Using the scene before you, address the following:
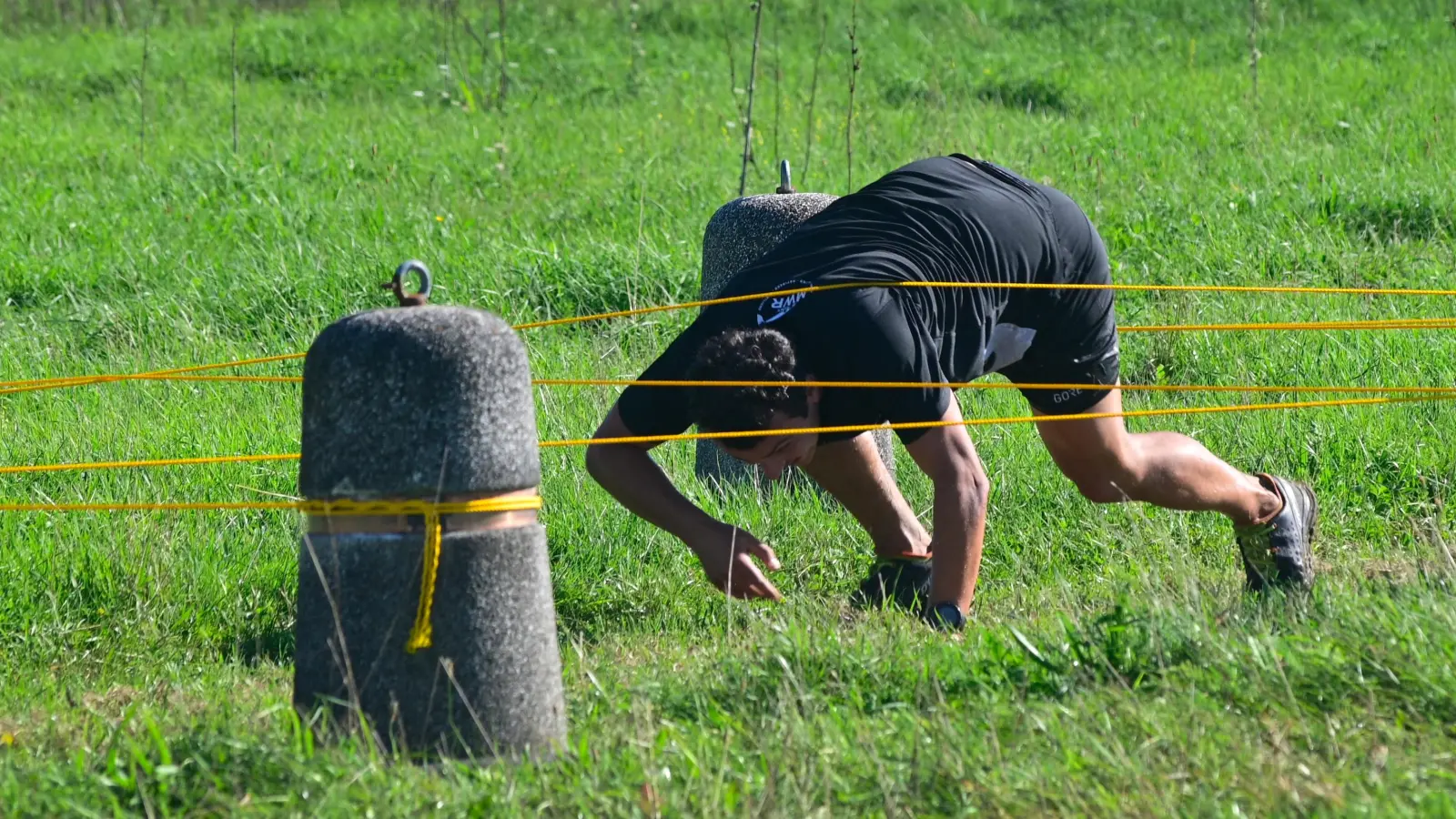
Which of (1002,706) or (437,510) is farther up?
(437,510)

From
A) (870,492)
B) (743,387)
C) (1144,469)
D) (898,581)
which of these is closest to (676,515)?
(743,387)

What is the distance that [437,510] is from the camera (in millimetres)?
3252

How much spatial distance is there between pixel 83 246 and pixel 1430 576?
753 cm

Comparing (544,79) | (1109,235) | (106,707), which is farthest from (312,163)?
(106,707)

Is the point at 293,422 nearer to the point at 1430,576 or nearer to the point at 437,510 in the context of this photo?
the point at 437,510

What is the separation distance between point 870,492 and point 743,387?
1.22 meters

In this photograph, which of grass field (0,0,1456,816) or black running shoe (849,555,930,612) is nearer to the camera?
grass field (0,0,1456,816)

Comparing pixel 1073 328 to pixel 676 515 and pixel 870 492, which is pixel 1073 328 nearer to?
pixel 870 492

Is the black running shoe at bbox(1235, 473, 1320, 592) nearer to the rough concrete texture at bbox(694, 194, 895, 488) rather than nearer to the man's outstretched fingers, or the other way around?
the rough concrete texture at bbox(694, 194, 895, 488)

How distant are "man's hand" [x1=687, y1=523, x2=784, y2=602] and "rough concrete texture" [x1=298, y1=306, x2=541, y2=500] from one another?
31.3 inches

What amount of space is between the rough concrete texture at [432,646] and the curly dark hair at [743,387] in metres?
0.77

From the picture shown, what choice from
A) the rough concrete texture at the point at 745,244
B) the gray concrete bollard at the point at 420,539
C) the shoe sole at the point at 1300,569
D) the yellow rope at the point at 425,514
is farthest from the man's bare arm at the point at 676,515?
the shoe sole at the point at 1300,569

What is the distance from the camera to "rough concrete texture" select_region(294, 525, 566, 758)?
3277 millimetres

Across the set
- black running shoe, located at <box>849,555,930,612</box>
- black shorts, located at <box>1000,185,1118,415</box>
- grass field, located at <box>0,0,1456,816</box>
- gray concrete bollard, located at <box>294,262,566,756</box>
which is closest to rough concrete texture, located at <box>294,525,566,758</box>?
gray concrete bollard, located at <box>294,262,566,756</box>
